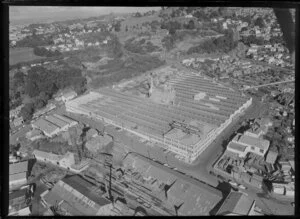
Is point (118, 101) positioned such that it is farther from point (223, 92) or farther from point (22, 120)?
point (223, 92)

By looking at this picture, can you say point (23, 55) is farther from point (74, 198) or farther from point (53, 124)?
point (74, 198)

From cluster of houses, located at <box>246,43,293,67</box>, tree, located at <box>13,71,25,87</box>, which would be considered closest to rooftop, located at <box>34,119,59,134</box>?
tree, located at <box>13,71,25,87</box>

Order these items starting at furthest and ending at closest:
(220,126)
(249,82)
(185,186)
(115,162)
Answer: (249,82)
(220,126)
(115,162)
(185,186)

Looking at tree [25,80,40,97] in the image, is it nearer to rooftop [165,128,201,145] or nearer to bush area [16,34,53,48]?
bush area [16,34,53,48]

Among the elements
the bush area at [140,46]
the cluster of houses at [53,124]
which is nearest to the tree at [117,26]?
the bush area at [140,46]

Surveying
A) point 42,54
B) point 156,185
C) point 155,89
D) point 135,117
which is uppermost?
point 42,54

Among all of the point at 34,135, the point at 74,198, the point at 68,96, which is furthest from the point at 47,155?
the point at 68,96

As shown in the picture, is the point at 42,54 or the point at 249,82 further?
the point at 249,82

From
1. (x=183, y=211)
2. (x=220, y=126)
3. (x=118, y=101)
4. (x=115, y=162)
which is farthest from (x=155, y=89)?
(x=183, y=211)
